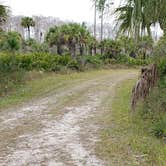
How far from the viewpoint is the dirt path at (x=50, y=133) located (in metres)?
6.63

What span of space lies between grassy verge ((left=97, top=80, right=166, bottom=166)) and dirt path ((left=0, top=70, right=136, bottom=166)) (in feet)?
0.90

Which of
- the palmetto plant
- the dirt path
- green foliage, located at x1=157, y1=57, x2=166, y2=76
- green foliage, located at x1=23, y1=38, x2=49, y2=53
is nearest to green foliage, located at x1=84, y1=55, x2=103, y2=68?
green foliage, located at x1=23, y1=38, x2=49, y2=53

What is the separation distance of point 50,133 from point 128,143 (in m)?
1.90

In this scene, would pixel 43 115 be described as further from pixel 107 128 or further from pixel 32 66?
pixel 32 66

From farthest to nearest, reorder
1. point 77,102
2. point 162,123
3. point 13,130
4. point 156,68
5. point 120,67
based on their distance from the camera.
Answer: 1. point 120,67
2. point 77,102
3. point 156,68
4. point 13,130
5. point 162,123

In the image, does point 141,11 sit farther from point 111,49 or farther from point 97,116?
point 111,49

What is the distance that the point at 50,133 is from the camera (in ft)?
28.4

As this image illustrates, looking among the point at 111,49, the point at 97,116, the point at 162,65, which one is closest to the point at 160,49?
the point at 162,65

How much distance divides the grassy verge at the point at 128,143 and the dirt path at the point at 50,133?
273 millimetres

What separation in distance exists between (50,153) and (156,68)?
5.34 m

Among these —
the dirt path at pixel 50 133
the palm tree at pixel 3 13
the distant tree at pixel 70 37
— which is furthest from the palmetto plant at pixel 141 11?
the distant tree at pixel 70 37

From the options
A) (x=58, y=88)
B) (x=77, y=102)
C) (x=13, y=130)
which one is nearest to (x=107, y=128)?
(x=13, y=130)

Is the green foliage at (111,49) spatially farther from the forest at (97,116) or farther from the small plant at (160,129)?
the small plant at (160,129)

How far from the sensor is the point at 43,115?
11.2 meters
